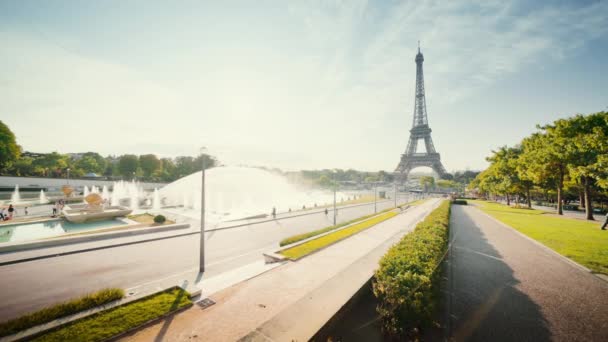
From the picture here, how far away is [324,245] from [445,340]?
9742 millimetres

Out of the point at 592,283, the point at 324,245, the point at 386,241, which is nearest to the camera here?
the point at 592,283

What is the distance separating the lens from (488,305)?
864 centimetres

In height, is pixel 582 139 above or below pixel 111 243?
above

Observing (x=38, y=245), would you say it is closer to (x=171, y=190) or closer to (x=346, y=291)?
(x=346, y=291)

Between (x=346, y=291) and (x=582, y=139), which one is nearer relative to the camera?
(x=346, y=291)

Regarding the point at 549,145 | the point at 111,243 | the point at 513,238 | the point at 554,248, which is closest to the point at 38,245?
the point at 111,243

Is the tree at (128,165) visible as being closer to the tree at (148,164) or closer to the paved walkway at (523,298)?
the tree at (148,164)

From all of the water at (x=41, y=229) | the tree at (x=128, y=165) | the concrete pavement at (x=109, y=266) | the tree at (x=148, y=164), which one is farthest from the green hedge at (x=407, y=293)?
the tree at (x=148, y=164)

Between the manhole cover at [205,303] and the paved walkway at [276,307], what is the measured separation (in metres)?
0.19

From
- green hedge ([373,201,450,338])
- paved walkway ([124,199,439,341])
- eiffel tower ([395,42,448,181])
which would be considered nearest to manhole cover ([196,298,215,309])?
paved walkway ([124,199,439,341])

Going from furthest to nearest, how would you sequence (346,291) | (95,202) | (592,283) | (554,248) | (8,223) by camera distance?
(95,202), (8,223), (554,248), (592,283), (346,291)

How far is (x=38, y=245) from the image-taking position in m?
15.4

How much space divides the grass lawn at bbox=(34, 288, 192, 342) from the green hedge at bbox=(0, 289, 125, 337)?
2.90 ft

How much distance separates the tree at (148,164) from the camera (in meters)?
→ 85.0
